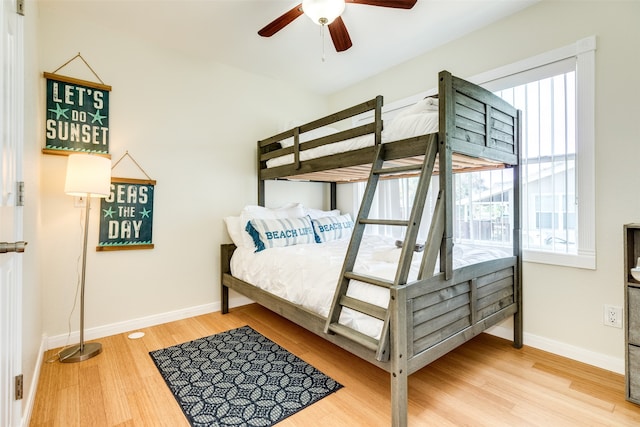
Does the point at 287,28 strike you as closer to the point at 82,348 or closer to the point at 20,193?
the point at 20,193

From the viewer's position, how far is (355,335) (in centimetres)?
160

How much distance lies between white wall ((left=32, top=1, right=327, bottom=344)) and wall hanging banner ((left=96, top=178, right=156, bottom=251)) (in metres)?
0.07

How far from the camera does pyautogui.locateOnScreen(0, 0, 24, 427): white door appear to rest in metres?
1.08

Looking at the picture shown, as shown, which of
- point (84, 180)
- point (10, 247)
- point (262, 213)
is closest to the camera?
point (10, 247)

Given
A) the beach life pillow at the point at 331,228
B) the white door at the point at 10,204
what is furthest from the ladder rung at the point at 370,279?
the beach life pillow at the point at 331,228

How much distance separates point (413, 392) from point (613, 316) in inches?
56.8

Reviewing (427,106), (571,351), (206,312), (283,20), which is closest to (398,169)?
(427,106)

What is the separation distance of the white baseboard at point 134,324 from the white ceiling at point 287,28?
2.56 metres

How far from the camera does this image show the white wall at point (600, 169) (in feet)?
6.36

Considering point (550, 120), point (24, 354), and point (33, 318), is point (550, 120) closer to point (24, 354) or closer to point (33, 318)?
point (24, 354)

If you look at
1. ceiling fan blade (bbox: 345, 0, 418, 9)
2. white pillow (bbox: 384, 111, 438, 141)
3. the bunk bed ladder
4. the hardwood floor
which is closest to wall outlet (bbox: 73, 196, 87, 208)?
the hardwood floor

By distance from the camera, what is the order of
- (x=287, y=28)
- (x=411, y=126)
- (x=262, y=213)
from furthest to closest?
(x=262, y=213) < (x=287, y=28) < (x=411, y=126)

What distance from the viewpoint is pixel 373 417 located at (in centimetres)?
158

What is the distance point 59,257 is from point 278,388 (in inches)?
79.6
